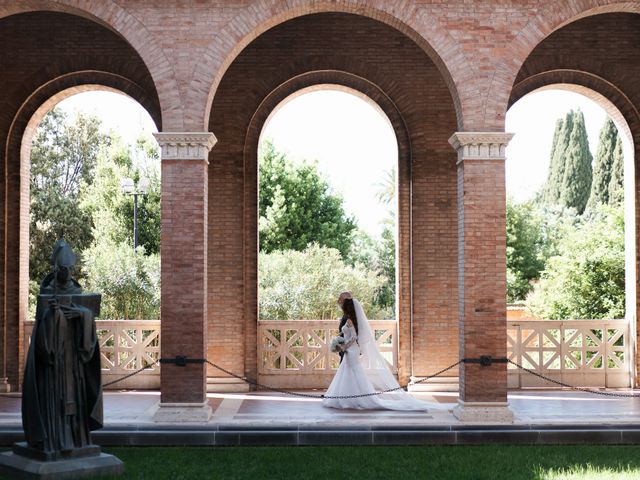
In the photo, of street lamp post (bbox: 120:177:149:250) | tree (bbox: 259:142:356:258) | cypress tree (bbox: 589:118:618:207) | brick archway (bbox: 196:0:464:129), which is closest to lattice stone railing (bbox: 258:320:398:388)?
brick archway (bbox: 196:0:464:129)

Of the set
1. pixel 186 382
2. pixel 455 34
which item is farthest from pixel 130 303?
pixel 455 34

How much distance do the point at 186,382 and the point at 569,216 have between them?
121 feet

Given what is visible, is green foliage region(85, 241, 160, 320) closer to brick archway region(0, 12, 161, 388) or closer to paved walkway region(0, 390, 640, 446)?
brick archway region(0, 12, 161, 388)

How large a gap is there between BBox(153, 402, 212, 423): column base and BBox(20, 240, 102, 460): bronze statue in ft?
8.29

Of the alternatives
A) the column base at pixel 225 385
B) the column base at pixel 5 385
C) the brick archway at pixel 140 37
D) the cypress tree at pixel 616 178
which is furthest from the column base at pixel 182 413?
the cypress tree at pixel 616 178

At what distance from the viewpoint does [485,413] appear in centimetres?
1145

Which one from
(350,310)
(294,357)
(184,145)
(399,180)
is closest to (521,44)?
(399,180)

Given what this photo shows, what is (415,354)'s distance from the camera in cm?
1499

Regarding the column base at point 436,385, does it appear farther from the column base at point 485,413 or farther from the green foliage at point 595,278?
the green foliage at point 595,278

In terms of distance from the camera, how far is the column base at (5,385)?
14.5 metres

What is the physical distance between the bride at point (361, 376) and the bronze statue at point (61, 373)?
15.7 feet

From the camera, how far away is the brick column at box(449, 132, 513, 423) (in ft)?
38.0

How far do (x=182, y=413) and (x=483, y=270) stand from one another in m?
4.62

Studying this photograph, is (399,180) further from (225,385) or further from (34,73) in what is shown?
(34,73)
